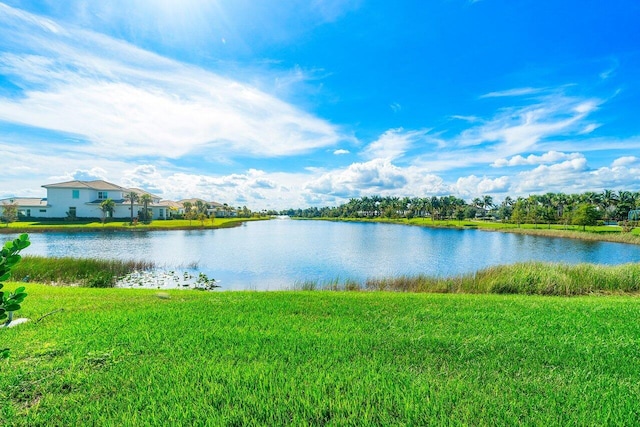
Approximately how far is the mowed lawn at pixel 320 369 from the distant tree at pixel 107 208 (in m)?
56.7

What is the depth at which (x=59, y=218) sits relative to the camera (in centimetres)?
5238

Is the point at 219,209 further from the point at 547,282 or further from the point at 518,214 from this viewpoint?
the point at 547,282

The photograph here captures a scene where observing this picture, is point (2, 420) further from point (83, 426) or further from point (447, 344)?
point (447, 344)

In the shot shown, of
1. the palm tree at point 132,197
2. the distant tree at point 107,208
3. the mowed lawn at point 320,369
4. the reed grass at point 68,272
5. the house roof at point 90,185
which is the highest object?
the house roof at point 90,185

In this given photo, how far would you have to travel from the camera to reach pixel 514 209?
78.9m

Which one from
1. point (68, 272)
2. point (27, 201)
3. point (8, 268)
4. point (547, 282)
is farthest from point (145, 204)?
point (8, 268)

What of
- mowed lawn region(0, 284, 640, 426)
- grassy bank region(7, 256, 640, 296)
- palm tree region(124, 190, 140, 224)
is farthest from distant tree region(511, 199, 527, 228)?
palm tree region(124, 190, 140, 224)

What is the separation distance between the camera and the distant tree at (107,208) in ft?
172

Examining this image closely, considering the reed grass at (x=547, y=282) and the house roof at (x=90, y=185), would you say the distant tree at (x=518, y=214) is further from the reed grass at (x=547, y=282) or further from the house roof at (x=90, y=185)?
the house roof at (x=90, y=185)

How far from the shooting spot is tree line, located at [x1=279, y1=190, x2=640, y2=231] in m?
72.7

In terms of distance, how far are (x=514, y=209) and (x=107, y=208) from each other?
297 ft

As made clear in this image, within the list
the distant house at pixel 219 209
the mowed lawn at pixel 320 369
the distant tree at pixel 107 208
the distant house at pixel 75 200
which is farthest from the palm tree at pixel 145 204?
the mowed lawn at pixel 320 369

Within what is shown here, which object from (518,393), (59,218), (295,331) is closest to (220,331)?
(295,331)

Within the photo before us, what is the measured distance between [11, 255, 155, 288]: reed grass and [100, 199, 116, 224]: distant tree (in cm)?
4204
